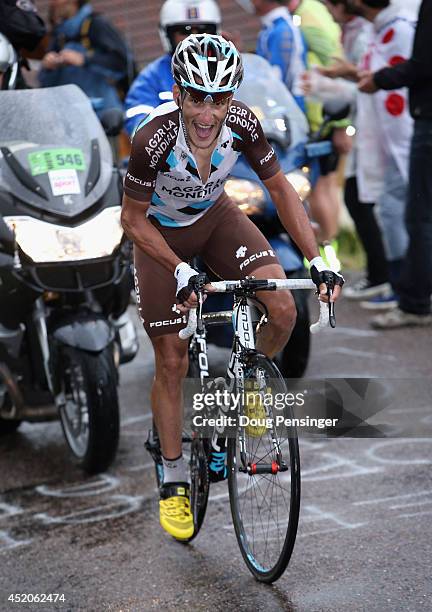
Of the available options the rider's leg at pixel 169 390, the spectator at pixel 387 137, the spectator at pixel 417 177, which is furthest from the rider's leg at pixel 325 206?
the rider's leg at pixel 169 390

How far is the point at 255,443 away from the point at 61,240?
173cm

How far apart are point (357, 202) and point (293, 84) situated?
1327 mm

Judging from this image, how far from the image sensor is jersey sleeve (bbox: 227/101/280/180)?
465 centimetres

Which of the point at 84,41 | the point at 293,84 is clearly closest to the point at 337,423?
the point at 293,84

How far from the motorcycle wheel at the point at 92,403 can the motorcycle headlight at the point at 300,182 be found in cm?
169

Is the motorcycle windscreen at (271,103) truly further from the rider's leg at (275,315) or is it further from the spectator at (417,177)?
the rider's leg at (275,315)

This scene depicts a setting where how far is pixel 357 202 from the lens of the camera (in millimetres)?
9727

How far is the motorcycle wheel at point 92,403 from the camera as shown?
18.9 feet

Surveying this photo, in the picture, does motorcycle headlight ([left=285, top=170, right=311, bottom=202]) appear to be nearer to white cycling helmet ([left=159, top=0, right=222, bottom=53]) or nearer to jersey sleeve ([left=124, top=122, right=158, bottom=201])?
white cycling helmet ([left=159, top=0, right=222, bottom=53])

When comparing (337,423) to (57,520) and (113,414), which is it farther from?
(57,520)

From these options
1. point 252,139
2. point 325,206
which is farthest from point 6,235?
point 325,206

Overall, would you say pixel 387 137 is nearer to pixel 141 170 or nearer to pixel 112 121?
pixel 112 121

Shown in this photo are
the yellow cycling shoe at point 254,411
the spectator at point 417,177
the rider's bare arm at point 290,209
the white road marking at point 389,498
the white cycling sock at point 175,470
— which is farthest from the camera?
the spectator at point 417,177

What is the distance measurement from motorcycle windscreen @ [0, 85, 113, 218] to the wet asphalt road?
133cm
